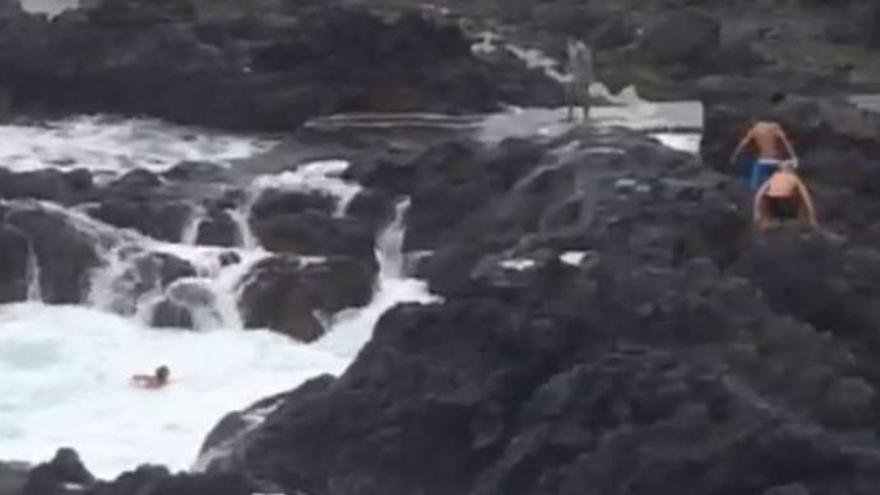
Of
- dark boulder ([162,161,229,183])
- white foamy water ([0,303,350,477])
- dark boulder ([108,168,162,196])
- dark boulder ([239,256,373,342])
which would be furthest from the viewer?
dark boulder ([162,161,229,183])

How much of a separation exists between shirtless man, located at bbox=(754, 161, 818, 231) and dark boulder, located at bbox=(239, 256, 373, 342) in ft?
12.9

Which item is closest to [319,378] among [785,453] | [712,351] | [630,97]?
[712,351]

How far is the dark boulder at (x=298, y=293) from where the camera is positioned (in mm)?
20422

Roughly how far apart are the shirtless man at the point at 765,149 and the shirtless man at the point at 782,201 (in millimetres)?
747

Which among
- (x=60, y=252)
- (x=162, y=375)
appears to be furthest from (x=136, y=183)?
(x=162, y=375)

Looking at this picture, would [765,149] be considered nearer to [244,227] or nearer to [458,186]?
[458,186]

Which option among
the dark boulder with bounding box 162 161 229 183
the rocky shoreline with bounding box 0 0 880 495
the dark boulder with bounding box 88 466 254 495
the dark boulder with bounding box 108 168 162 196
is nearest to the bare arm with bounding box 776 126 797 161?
the rocky shoreline with bounding box 0 0 880 495

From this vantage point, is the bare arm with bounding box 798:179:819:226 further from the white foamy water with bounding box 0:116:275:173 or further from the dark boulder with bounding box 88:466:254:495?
the white foamy water with bounding box 0:116:275:173

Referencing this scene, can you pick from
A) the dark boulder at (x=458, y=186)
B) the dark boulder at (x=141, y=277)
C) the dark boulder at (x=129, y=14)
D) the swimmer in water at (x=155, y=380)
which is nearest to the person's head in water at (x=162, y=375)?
the swimmer in water at (x=155, y=380)

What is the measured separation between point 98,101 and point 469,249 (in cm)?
853

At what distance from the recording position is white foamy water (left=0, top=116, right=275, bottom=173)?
24.8 metres

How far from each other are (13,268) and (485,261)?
466cm

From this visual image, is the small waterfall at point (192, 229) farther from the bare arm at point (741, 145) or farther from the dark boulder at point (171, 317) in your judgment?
the bare arm at point (741, 145)

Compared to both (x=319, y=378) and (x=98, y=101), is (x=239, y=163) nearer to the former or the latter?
(x=98, y=101)
